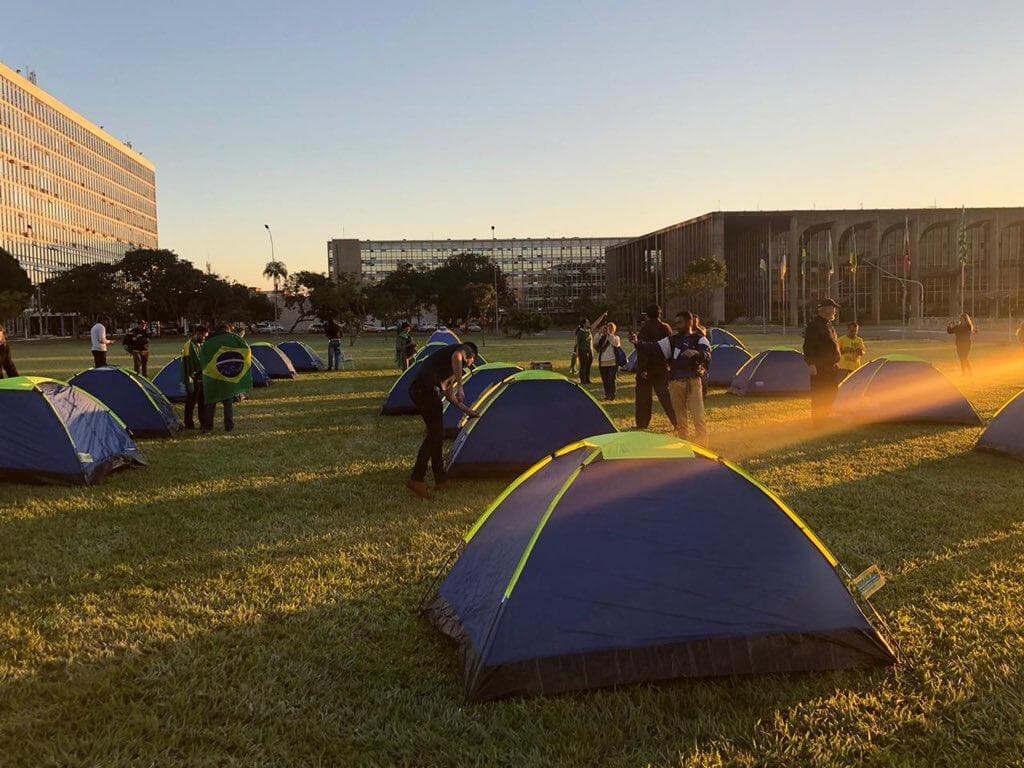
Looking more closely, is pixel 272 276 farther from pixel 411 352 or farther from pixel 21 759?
pixel 21 759

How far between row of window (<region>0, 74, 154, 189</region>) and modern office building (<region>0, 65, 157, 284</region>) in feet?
0.39

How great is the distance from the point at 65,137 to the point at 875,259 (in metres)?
109

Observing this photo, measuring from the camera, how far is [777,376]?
702 inches

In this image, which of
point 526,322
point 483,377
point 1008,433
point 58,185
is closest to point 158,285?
point 58,185

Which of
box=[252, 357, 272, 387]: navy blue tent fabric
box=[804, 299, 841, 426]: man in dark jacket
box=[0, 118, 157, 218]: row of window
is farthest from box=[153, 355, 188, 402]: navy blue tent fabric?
box=[0, 118, 157, 218]: row of window

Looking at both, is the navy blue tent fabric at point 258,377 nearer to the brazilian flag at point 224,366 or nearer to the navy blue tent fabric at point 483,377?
the brazilian flag at point 224,366

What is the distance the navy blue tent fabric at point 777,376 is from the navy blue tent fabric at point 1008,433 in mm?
7243

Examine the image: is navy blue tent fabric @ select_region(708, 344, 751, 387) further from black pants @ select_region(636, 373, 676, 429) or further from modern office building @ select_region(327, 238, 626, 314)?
modern office building @ select_region(327, 238, 626, 314)

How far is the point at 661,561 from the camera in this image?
173 inches

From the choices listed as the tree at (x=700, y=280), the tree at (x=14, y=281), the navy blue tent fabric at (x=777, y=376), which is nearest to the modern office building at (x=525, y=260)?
the tree at (x=700, y=280)

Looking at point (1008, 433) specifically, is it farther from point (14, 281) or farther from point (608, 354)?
point (14, 281)

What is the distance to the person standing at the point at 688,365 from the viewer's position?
10562mm

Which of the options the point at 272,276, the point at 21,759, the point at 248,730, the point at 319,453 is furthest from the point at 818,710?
the point at 272,276

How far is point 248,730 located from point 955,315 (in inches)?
3702
